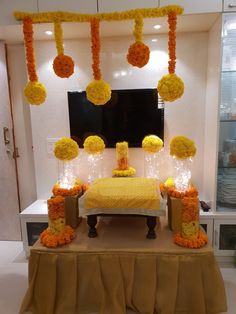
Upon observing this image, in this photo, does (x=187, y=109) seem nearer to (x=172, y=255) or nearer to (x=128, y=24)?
(x=128, y=24)

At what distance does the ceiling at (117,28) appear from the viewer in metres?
2.05

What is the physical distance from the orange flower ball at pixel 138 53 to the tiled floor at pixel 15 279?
1.96 m

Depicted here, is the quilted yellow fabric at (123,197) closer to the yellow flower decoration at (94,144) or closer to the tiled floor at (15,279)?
the yellow flower decoration at (94,144)

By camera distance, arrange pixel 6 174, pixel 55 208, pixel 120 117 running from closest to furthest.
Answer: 1. pixel 55 208
2. pixel 120 117
3. pixel 6 174

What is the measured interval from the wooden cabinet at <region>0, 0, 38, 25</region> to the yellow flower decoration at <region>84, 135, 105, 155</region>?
3.87 feet

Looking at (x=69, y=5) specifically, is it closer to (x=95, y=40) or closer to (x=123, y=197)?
(x=95, y=40)

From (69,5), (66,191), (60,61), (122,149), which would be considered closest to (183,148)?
(122,149)

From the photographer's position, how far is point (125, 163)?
247cm

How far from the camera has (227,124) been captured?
219cm

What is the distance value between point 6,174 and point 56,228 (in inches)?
50.3

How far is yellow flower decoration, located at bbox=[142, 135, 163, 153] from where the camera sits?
235 centimetres

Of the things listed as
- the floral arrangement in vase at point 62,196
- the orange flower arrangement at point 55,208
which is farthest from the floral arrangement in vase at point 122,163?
the orange flower arrangement at point 55,208

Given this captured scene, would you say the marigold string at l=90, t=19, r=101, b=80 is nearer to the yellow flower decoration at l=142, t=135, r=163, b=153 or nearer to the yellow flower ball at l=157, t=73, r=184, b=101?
the yellow flower ball at l=157, t=73, r=184, b=101

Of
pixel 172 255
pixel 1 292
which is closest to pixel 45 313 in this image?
pixel 1 292
